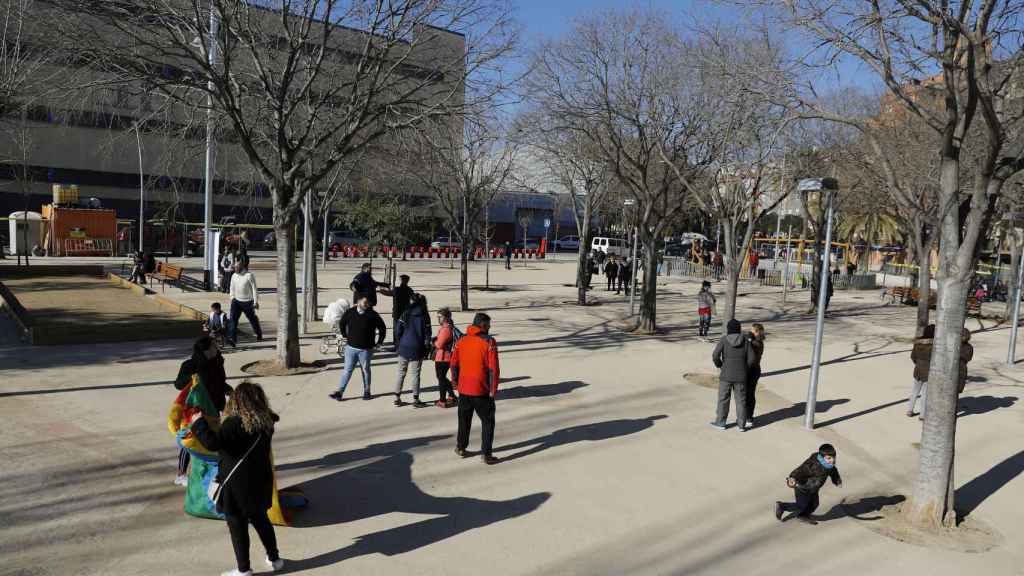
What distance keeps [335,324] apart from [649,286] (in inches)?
317

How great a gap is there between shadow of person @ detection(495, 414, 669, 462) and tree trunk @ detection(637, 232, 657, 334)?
7.73m

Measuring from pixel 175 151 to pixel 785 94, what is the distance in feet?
30.5

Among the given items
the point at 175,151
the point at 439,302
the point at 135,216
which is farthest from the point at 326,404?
the point at 135,216

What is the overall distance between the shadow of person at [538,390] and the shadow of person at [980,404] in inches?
236

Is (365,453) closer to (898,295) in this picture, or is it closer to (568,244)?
(898,295)

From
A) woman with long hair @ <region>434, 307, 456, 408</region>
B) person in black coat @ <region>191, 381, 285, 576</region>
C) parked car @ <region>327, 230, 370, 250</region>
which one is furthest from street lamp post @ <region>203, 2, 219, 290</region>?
parked car @ <region>327, 230, 370, 250</region>

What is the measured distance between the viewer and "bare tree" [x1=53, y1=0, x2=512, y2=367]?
1020cm

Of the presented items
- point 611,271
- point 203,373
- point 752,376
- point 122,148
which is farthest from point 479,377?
point 611,271

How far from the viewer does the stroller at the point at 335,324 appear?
12.9m

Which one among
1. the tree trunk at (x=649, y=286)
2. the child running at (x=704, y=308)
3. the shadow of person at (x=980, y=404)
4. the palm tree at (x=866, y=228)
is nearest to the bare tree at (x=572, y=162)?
the tree trunk at (x=649, y=286)

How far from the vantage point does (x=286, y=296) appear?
1184cm

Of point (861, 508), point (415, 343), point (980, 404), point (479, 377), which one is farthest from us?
point (980, 404)

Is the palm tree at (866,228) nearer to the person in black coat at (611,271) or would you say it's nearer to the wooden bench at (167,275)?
the person in black coat at (611,271)

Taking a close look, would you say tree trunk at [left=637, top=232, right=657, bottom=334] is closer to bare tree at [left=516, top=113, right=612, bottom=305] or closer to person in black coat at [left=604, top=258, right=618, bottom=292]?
bare tree at [left=516, top=113, right=612, bottom=305]
